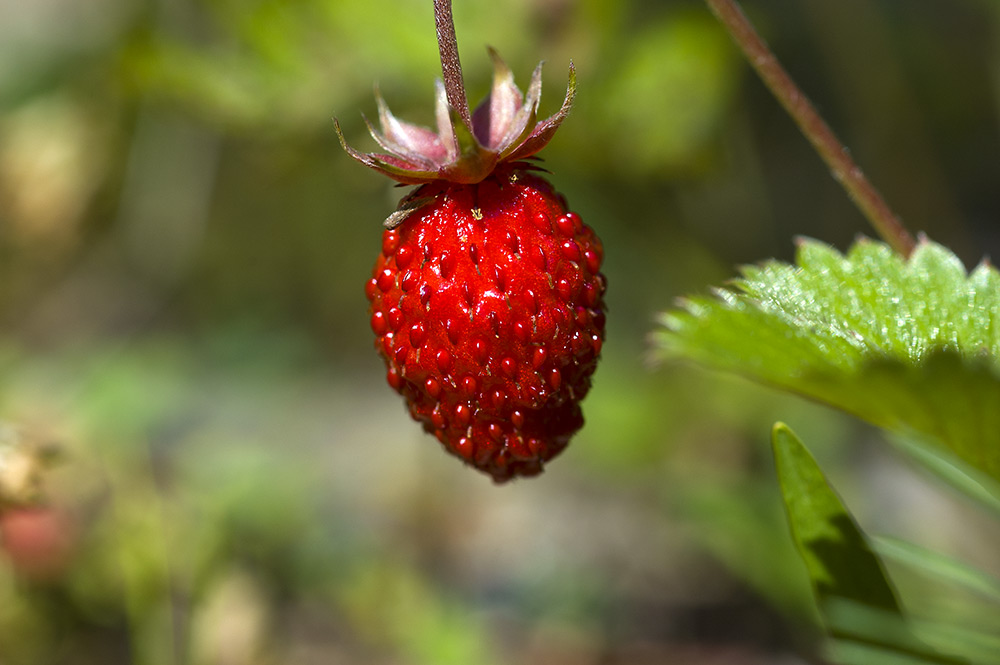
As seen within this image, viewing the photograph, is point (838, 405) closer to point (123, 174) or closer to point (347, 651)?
point (347, 651)

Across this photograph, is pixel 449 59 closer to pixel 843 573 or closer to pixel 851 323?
pixel 851 323

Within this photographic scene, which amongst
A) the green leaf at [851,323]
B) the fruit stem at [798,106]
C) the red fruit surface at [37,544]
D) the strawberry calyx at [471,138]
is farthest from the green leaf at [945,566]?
the red fruit surface at [37,544]

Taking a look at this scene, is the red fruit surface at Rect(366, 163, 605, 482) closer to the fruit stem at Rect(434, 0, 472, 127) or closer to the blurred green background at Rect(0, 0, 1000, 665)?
the fruit stem at Rect(434, 0, 472, 127)

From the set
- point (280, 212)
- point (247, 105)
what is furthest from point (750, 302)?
point (280, 212)

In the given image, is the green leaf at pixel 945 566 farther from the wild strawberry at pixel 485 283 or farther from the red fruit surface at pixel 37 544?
the red fruit surface at pixel 37 544

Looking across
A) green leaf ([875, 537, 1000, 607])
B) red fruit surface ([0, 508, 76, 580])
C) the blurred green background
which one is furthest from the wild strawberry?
red fruit surface ([0, 508, 76, 580])
